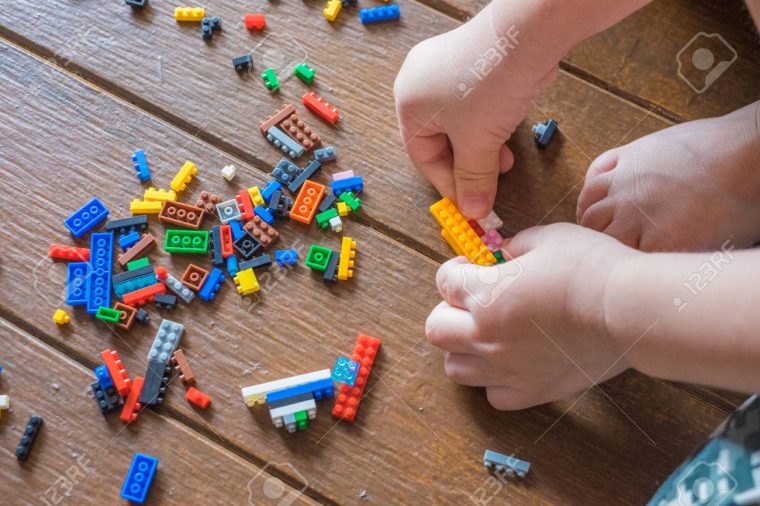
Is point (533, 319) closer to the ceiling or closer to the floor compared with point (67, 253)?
closer to the ceiling

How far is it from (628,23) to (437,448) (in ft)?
2.16

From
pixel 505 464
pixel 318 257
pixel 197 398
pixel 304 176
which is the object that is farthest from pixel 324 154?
pixel 505 464

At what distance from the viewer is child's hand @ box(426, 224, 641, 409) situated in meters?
0.75

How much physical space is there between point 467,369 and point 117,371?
1.41 feet

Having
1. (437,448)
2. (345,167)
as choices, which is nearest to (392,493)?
(437,448)

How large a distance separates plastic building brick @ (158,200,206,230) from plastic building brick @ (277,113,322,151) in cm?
16

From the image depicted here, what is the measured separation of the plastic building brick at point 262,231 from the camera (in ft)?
2.96

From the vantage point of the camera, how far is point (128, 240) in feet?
2.93

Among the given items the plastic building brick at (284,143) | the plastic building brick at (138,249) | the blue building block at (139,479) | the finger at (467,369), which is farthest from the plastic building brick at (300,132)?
the blue building block at (139,479)

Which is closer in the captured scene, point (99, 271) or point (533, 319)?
point (533, 319)

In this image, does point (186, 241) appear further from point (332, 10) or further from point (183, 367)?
point (332, 10)

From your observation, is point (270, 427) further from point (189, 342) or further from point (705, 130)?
point (705, 130)

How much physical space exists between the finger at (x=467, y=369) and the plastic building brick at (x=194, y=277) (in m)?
0.33

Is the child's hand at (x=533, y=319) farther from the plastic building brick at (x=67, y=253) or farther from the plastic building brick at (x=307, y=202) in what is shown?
the plastic building brick at (x=67, y=253)
